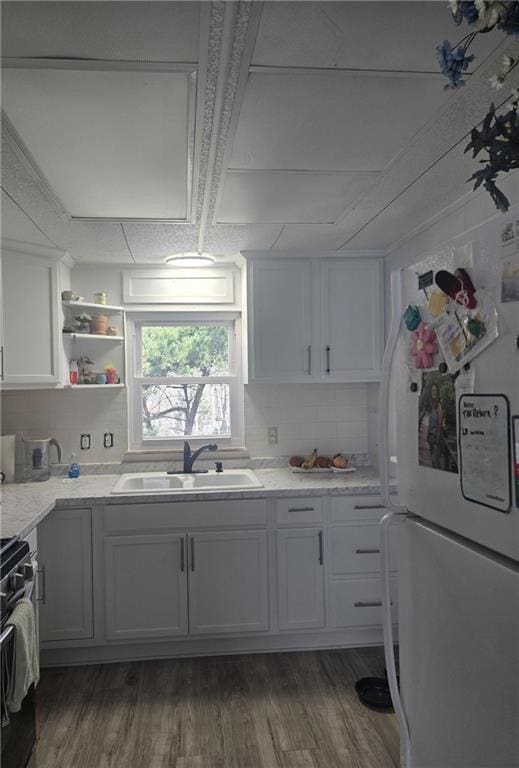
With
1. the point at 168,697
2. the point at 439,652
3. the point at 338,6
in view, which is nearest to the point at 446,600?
the point at 439,652

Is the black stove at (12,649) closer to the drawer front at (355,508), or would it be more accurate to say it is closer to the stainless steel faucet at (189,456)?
the stainless steel faucet at (189,456)

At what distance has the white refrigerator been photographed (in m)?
0.92

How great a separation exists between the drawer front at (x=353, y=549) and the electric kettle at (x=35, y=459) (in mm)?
1744

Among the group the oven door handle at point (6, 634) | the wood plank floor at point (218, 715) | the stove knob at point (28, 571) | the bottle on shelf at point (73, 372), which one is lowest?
the wood plank floor at point (218, 715)

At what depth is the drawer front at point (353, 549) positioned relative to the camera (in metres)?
2.85

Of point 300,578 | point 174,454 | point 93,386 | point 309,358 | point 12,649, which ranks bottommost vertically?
point 300,578

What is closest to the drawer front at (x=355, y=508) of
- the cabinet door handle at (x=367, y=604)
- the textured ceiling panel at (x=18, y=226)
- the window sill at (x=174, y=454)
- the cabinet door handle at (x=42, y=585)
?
the cabinet door handle at (x=367, y=604)

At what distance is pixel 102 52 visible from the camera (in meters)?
1.25

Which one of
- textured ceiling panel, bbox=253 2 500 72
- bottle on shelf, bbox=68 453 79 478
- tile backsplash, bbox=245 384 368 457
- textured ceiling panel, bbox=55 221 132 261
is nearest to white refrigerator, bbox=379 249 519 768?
textured ceiling panel, bbox=253 2 500 72

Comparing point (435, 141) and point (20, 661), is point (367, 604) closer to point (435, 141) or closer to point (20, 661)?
point (20, 661)

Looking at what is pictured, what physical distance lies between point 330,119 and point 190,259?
1728 millimetres

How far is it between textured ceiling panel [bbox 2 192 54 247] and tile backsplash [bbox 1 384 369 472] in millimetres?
1009

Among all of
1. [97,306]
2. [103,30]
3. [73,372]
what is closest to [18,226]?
[97,306]

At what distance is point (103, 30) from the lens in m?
1.17
